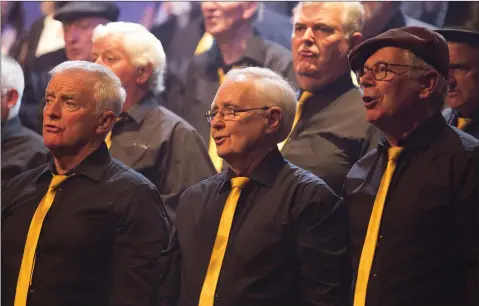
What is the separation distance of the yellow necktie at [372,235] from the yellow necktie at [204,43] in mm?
1988

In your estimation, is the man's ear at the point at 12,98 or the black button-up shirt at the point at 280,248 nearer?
the black button-up shirt at the point at 280,248

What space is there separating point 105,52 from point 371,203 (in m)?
1.69

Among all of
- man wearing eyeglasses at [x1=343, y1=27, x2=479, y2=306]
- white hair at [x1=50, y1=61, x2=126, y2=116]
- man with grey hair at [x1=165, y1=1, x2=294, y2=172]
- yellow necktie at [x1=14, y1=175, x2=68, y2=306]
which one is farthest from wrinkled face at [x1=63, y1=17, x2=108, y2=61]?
man wearing eyeglasses at [x1=343, y1=27, x2=479, y2=306]

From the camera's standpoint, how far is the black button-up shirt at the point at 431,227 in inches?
122

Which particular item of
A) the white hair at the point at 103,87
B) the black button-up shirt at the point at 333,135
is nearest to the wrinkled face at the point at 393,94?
the black button-up shirt at the point at 333,135

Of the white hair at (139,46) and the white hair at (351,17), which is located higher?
the white hair at (351,17)

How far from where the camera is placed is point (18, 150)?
14.2 feet

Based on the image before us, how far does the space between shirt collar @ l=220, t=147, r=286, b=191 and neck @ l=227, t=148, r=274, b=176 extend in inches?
0.8

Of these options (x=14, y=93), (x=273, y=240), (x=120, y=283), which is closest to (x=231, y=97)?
(x=273, y=240)

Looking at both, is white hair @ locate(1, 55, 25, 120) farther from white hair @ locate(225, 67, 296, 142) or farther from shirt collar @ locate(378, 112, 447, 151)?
shirt collar @ locate(378, 112, 447, 151)

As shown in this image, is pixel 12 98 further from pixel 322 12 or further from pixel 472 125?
pixel 472 125

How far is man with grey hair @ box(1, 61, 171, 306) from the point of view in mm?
3482

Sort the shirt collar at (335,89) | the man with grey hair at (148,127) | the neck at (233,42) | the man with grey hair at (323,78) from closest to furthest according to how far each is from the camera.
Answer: the man with grey hair at (323,78), the shirt collar at (335,89), the man with grey hair at (148,127), the neck at (233,42)

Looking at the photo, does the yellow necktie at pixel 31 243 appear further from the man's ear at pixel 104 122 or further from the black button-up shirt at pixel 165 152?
the black button-up shirt at pixel 165 152
